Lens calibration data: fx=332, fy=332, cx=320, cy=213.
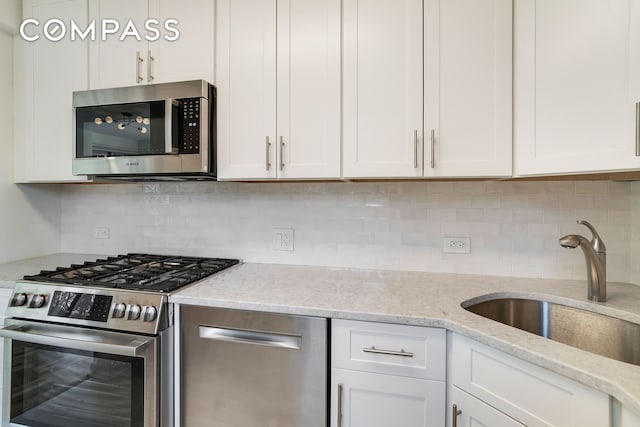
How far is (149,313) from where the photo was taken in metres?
1.29

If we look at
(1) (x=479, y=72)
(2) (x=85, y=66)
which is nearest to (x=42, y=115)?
(2) (x=85, y=66)

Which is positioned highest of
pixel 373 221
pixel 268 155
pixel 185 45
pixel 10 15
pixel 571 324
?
Result: pixel 10 15

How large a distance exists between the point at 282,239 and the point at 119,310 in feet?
2.85

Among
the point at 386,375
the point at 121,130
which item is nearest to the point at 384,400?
the point at 386,375

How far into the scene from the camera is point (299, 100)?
5.10 feet

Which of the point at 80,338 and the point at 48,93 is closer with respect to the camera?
the point at 80,338

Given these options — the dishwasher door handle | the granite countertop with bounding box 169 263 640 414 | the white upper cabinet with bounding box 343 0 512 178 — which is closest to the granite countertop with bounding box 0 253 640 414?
the granite countertop with bounding box 169 263 640 414

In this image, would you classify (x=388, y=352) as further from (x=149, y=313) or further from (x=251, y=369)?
(x=149, y=313)

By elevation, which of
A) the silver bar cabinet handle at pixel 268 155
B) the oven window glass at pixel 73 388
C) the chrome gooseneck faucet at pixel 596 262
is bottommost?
the oven window glass at pixel 73 388

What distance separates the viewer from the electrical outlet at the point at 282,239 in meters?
1.91

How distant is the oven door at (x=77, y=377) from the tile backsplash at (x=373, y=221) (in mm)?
785

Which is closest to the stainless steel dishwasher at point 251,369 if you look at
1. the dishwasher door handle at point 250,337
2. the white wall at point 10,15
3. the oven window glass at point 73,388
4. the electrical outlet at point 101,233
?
the dishwasher door handle at point 250,337

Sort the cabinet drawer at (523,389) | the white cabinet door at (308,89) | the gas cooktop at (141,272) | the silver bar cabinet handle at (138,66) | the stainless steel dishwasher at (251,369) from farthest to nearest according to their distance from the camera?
the silver bar cabinet handle at (138,66) < the white cabinet door at (308,89) < the gas cooktop at (141,272) < the stainless steel dishwasher at (251,369) < the cabinet drawer at (523,389)

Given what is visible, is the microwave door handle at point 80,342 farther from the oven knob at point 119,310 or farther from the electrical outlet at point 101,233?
the electrical outlet at point 101,233
